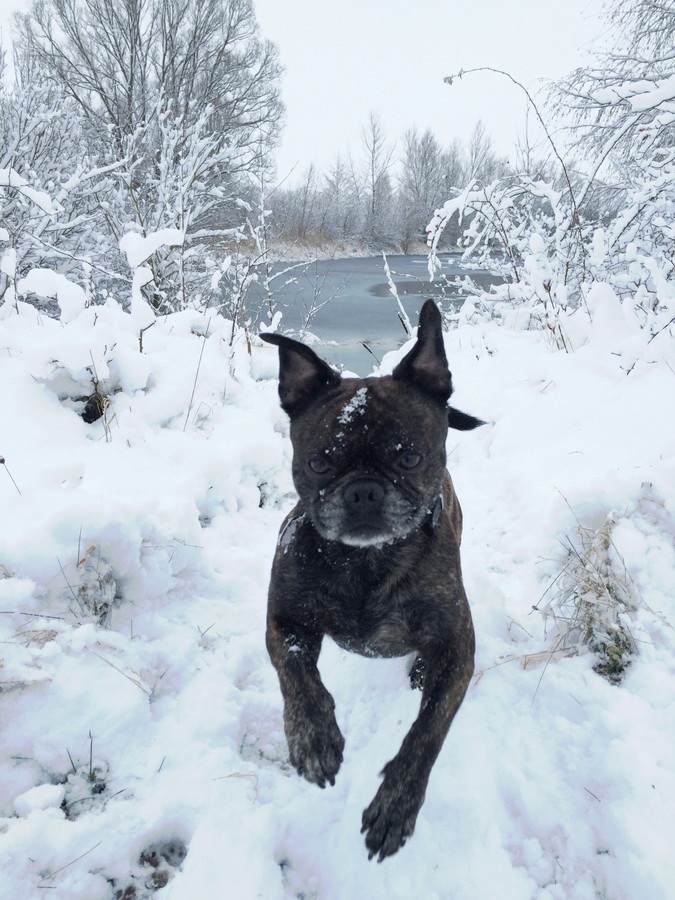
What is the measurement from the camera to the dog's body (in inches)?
84.4

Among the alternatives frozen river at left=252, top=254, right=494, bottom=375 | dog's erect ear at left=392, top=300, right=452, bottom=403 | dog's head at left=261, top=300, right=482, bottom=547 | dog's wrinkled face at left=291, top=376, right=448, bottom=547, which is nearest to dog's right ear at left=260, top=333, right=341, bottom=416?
dog's head at left=261, top=300, right=482, bottom=547

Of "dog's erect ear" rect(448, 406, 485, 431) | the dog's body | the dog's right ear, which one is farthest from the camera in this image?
"dog's erect ear" rect(448, 406, 485, 431)

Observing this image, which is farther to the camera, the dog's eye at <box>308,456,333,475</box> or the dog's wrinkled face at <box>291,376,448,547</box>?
the dog's eye at <box>308,456,333,475</box>

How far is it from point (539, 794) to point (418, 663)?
32.7 inches

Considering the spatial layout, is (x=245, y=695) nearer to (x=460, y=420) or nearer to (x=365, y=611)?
(x=365, y=611)

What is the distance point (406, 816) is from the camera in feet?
6.13

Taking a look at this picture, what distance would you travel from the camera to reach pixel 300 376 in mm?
2730

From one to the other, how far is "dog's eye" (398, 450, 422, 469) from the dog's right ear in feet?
1.98

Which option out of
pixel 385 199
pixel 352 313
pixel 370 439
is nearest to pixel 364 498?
pixel 370 439

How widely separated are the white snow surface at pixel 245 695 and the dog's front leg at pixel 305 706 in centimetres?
25

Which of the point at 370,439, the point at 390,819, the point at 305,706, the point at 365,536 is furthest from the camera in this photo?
the point at 370,439

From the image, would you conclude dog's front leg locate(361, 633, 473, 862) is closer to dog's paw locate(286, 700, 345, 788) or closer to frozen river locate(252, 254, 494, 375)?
dog's paw locate(286, 700, 345, 788)

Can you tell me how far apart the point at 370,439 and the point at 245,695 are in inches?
55.2

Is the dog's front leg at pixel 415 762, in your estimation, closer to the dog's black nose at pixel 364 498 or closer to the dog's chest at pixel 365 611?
the dog's chest at pixel 365 611
